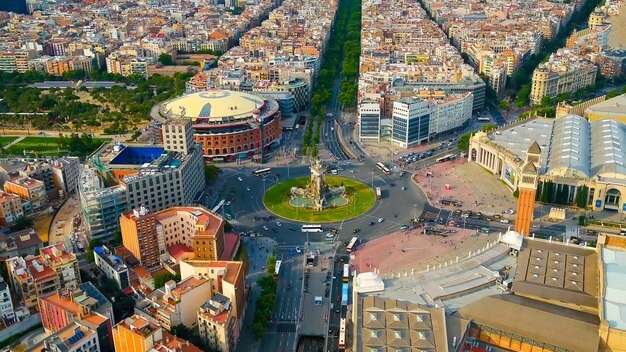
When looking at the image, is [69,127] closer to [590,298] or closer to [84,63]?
[84,63]

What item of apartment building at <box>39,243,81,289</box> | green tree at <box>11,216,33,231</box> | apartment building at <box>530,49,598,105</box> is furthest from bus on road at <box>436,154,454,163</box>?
green tree at <box>11,216,33,231</box>

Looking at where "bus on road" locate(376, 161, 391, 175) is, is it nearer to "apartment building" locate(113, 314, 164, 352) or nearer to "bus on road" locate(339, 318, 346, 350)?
"bus on road" locate(339, 318, 346, 350)

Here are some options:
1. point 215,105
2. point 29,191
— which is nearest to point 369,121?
point 215,105

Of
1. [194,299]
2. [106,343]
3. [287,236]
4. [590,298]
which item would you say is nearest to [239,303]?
[194,299]

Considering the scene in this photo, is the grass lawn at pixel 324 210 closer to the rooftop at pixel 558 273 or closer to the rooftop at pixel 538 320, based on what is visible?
the rooftop at pixel 558 273

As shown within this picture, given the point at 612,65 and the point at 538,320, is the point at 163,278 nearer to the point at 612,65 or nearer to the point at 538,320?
the point at 538,320

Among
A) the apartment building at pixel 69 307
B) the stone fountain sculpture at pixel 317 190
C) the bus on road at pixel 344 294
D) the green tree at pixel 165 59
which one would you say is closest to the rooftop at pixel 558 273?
the bus on road at pixel 344 294
